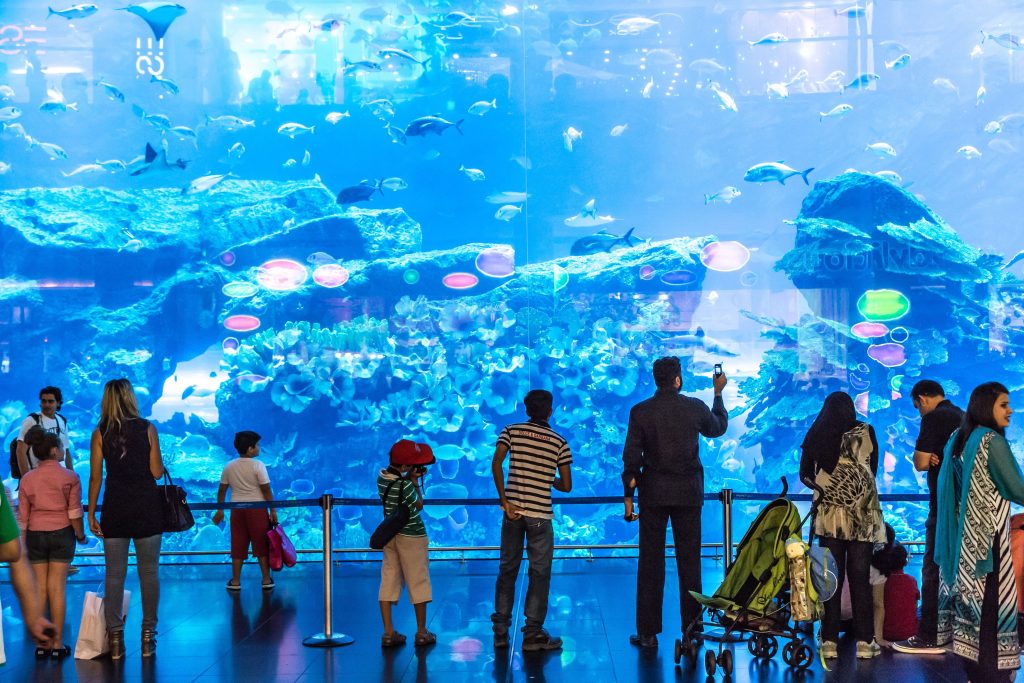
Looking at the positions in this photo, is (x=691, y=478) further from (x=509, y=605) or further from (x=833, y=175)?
(x=833, y=175)

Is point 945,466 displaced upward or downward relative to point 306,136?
downward

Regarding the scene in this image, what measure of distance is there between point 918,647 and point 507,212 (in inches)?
374

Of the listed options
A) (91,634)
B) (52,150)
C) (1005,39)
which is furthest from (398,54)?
(91,634)

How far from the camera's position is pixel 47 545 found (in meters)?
6.07

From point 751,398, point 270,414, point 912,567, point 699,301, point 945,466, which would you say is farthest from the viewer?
point 270,414

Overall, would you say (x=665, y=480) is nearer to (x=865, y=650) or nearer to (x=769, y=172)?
(x=865, y=650)

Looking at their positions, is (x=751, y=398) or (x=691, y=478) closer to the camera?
(x=691, y=478)

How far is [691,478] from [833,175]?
9.80 m

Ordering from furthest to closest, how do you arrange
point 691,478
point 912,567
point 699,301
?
1. point 699,301
2. point 912,567
3. point 691,478

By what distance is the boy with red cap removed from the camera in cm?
606

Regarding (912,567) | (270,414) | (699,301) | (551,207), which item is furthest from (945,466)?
(270,414)

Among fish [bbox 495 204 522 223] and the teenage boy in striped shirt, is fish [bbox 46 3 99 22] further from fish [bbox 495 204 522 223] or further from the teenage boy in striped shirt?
Answer: the teenage boy in striped shirt

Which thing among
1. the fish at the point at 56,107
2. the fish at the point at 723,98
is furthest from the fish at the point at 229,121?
the fish at the point at 723,98

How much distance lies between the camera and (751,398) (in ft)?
46.7
